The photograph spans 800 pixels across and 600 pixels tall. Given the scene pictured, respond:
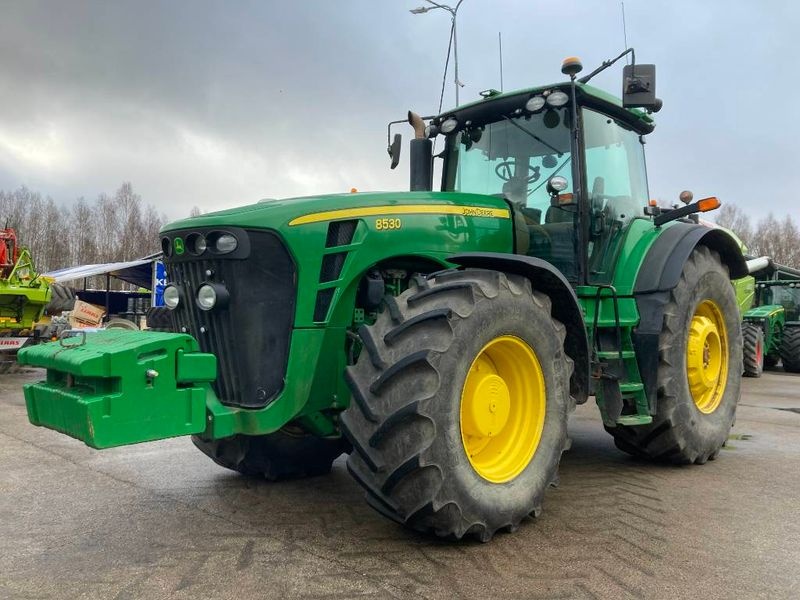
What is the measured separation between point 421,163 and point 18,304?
35.3 ft

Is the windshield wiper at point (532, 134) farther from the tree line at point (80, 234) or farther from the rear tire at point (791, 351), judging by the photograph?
the tree line at point (80, 234)

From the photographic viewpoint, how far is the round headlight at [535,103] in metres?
4.58

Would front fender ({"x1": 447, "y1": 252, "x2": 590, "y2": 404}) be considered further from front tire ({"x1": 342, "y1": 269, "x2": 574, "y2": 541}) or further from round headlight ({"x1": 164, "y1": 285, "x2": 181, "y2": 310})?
round headlight ({"x1": 164, "y1": 285, "x2": 181, "y2": 310})

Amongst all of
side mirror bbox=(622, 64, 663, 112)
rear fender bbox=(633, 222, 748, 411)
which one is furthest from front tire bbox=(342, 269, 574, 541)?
side mirror bbox=(622, 64, 663, 112)

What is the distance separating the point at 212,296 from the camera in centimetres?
336

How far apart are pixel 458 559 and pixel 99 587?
1560mm

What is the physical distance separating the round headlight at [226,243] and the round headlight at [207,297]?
0.20m

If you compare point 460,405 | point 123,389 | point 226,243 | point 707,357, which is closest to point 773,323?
point 707,357

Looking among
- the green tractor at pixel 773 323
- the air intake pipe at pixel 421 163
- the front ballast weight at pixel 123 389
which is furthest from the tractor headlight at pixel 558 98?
the green tractor at pixel 773 323

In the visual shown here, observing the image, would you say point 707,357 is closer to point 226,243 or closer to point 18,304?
point 226,243

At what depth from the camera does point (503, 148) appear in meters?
4.85

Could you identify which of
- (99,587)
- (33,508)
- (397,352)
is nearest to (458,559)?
(397,352)

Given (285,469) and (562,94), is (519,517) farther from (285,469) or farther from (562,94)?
(562,94)

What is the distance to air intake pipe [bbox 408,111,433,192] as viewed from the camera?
5.15 m
